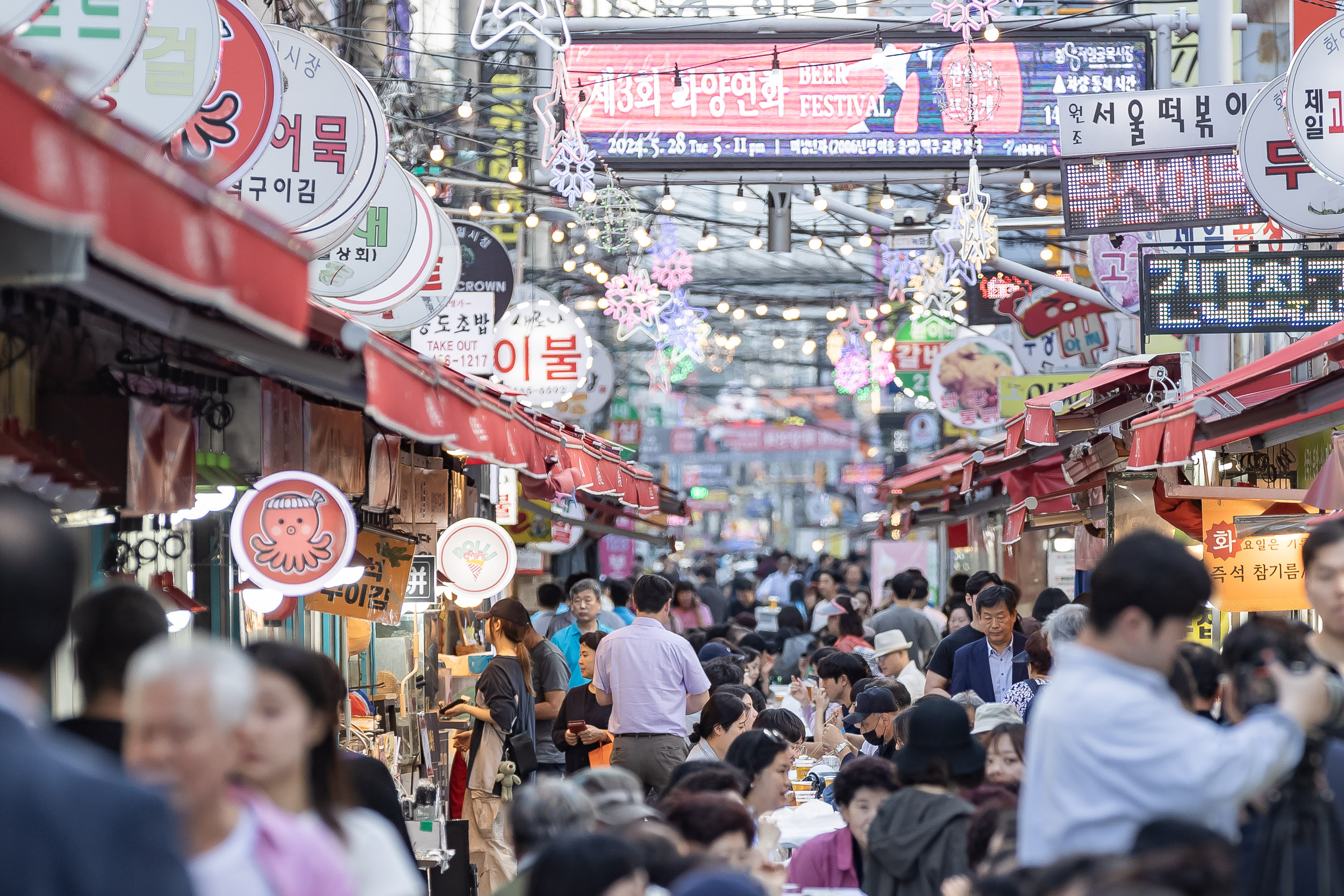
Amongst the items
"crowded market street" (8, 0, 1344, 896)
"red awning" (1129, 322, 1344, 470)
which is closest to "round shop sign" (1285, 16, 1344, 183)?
"crowded market street" (8, 0, 1344, 896)

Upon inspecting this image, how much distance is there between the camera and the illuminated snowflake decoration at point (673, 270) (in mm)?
17391

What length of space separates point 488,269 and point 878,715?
7034 mm

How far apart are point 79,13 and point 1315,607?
467 cm

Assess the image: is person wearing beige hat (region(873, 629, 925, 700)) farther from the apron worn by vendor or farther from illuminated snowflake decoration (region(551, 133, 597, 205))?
illuminated snowflake decoration (region(551, 133, 597, 205))

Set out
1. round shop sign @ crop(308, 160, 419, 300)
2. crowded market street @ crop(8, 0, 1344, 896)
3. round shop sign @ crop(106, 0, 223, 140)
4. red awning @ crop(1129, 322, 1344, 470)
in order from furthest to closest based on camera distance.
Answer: round shop sign @ crop(308, 160, 419, 300)
red awning @ crop(1129, 322, 1344, 470)
round shop sign @ crop(106, 0, 223, 140)
crowded market street @ crop(8, 0, 1344, 896)

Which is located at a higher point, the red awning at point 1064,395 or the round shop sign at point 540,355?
the round shop sign at point 540,355

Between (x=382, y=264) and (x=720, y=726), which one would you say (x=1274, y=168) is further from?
(x=382, y=264)

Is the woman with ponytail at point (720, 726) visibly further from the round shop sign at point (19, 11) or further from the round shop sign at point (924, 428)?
the round shop sign at point (924, 428)

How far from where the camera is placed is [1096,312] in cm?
1658

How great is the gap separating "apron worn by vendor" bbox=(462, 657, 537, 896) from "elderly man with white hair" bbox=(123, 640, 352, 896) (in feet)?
22.8

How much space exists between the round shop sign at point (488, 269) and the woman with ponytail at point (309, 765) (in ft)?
34.7

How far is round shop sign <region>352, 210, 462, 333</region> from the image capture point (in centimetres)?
1059

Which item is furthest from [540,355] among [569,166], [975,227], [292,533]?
[292,533]

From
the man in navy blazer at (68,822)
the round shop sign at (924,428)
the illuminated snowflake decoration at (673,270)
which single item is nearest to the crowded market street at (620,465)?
the man in navy blazer at (68,822)
